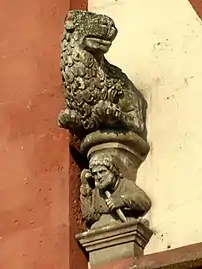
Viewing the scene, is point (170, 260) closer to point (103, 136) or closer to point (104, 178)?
point (104, 178)

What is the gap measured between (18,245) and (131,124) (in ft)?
1.52

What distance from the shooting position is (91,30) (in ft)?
15.6

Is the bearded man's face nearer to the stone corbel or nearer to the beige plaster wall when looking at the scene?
the stone corbel

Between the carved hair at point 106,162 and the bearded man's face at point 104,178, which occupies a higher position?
the carved hair at point 106,162

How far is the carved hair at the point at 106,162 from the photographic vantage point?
4730 mm

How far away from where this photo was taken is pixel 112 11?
508 cm

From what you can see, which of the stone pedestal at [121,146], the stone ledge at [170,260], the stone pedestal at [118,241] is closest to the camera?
the stone ledge at [170,260]

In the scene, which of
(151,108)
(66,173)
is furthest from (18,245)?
(151,108)

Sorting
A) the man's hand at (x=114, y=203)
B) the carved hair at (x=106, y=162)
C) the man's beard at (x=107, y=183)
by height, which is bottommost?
the man's hand at (x=114, y=203)

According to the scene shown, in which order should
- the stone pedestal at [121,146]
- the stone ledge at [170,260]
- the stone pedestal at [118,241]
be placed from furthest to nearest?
1. the stone pedestal at [121,146]
2. the stone pedestal at [118,241]
3. the stone ledge at [170,260]

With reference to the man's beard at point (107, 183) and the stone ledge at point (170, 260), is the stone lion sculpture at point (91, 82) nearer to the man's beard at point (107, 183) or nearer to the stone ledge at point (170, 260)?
the man's beard at point (107, 183)

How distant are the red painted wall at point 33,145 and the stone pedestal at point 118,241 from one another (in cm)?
8

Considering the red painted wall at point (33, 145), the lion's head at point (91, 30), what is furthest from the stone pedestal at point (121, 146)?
the lion's head at point (91, 30)

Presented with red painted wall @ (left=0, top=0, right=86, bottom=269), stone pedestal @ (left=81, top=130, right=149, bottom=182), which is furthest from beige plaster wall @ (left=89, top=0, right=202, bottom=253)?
red painted wall @ (left=0, top=0, right=86, bottom=269)
